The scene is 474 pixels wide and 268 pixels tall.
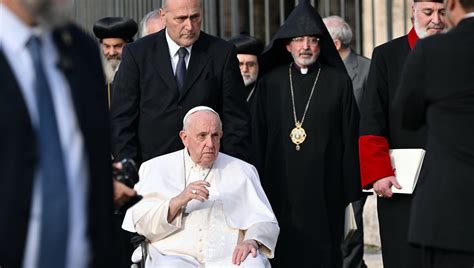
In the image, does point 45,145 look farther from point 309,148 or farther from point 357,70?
point 357,70

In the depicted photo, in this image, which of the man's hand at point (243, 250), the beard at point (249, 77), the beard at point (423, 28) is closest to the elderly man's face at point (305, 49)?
the beard at point (249, 77)

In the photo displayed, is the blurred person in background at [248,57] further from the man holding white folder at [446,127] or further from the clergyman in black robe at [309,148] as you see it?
the man holding white folder at [446,127]

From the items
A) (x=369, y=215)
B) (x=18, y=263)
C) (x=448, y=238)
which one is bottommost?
(x=369, y=215)

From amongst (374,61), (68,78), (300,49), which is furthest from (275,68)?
(68,78)

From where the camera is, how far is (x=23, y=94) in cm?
312

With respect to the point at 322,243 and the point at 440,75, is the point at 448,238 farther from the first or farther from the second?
the point at 322,243

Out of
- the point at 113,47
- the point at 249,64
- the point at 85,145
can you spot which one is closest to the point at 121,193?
the point at 85,145

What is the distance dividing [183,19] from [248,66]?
263 cm

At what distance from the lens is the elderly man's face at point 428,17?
22.1 feet

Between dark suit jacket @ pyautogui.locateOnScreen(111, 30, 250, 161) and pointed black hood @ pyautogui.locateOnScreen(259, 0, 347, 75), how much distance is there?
3.10ft

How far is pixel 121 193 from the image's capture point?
366 centimetres

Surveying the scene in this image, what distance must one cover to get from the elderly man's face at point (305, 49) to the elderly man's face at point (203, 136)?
145 cm

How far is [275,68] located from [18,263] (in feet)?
18.9

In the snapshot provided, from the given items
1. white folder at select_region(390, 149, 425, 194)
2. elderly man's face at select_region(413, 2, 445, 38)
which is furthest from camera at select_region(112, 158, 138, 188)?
elderly man's face at select_region(413, 2, 445, 38)
